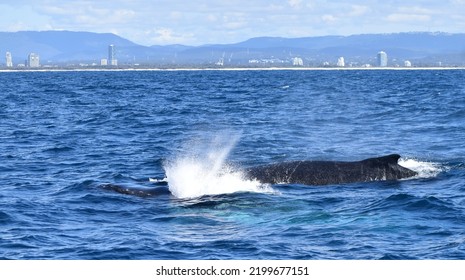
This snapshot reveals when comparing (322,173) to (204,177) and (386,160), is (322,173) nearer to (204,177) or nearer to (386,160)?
(386,160)

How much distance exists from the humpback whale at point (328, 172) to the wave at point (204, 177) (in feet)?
1.75

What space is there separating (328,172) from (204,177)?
124 inches

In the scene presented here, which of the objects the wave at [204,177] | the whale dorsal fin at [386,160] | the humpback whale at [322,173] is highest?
the whale dorsal fin at [386,160]

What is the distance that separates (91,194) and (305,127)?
815 inches

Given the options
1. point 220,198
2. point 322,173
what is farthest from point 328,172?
point 220,198

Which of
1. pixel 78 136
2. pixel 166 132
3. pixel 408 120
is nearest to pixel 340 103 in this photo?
pixel 408 120

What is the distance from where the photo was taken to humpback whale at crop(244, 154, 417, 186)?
21828 millimetres

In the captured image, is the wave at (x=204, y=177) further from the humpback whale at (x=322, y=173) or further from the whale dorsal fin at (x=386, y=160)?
the whale dorsal fin at (x=386, y=160)

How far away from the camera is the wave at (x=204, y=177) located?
2105 centimetres

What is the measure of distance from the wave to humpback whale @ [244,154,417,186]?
533 millimetres

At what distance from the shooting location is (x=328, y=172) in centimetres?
2206

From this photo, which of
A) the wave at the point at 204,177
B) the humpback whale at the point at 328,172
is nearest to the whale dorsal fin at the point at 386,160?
the humpback whale at the point at 328,172

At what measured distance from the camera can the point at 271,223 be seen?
17.2m
